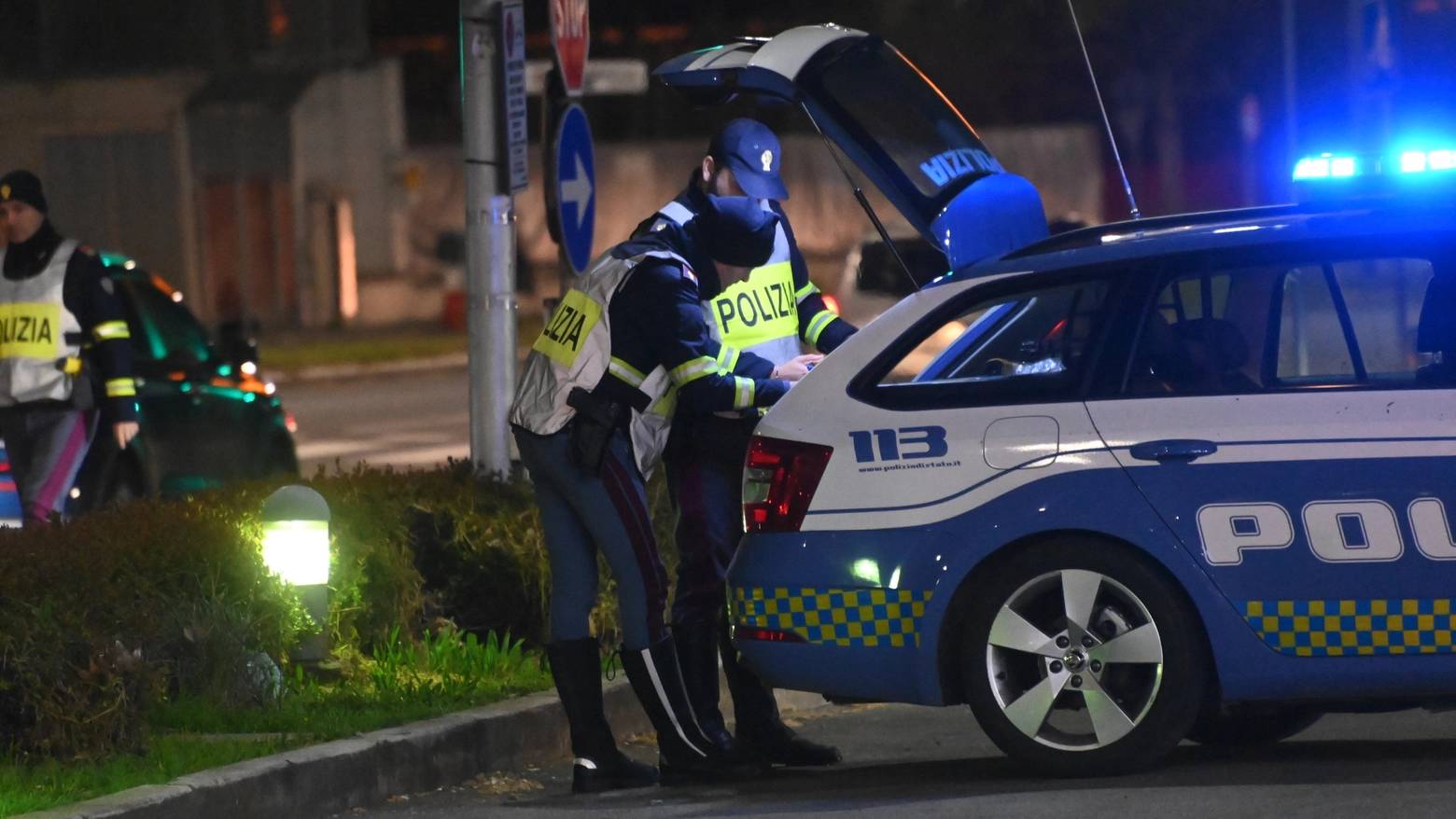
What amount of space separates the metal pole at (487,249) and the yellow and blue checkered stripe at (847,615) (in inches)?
99.6

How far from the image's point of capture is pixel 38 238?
8.07 metres

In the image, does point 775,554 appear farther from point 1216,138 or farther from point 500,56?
point 1216,138

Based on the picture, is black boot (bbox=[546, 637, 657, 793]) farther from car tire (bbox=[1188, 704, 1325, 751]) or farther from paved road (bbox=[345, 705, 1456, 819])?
car tire (bbox=[1188, 704, 1325, 751])

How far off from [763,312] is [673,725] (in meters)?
1.25

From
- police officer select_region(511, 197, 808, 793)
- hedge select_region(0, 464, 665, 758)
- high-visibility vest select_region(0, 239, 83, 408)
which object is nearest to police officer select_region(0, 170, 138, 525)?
high-visibility vest select_region(0, 239, 83, 408)

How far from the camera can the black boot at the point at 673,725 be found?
6.18 m

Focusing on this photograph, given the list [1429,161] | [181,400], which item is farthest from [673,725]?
[181,400]

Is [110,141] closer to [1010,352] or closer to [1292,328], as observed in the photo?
[1010,352]

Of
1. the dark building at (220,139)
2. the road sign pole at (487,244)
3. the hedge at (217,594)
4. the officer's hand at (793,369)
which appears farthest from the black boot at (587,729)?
the dark building at (220,139)

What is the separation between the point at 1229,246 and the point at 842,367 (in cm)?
108

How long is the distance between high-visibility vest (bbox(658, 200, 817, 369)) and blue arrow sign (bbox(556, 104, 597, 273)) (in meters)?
2.11

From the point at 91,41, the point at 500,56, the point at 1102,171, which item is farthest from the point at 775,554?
the point at 1102,171

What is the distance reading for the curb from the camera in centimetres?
537

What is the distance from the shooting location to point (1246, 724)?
636 centimetres
